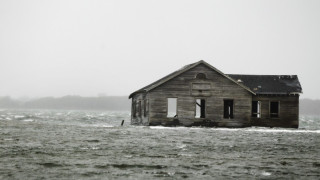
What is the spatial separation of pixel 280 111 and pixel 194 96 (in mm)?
7696

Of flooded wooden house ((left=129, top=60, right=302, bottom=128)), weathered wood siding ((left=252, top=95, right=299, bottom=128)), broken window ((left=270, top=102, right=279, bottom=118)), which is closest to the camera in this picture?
flooded wooden house ((left=129, top=60, right=302, bottom=128))

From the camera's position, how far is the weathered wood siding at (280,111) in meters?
35.6

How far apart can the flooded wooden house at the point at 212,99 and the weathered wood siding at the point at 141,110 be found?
0.28 ft

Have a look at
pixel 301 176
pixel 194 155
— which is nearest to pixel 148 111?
pixel 194 155

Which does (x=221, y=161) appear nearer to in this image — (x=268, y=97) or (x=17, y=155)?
(x=17, y=155)

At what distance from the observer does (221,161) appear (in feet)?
43.9

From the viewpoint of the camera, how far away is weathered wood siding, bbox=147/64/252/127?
111 feet

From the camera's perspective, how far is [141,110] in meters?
37.6

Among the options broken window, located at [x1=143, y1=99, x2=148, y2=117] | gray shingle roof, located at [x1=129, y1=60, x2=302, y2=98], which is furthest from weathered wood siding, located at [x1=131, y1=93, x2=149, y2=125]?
gray shingle roof, located at [x1=129, y1=60, x2=302, y2=98]

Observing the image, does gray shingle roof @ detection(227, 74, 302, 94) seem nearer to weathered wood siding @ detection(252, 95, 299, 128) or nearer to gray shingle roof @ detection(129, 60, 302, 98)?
gray shingle roof @ detection(129, 60, 302, 98)

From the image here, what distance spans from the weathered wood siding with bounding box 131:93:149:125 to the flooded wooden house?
84mm

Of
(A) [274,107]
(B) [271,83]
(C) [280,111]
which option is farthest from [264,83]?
(C) [280,111]

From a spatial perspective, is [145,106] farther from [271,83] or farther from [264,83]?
[271,83]

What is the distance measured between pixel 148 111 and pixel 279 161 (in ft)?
67.4
